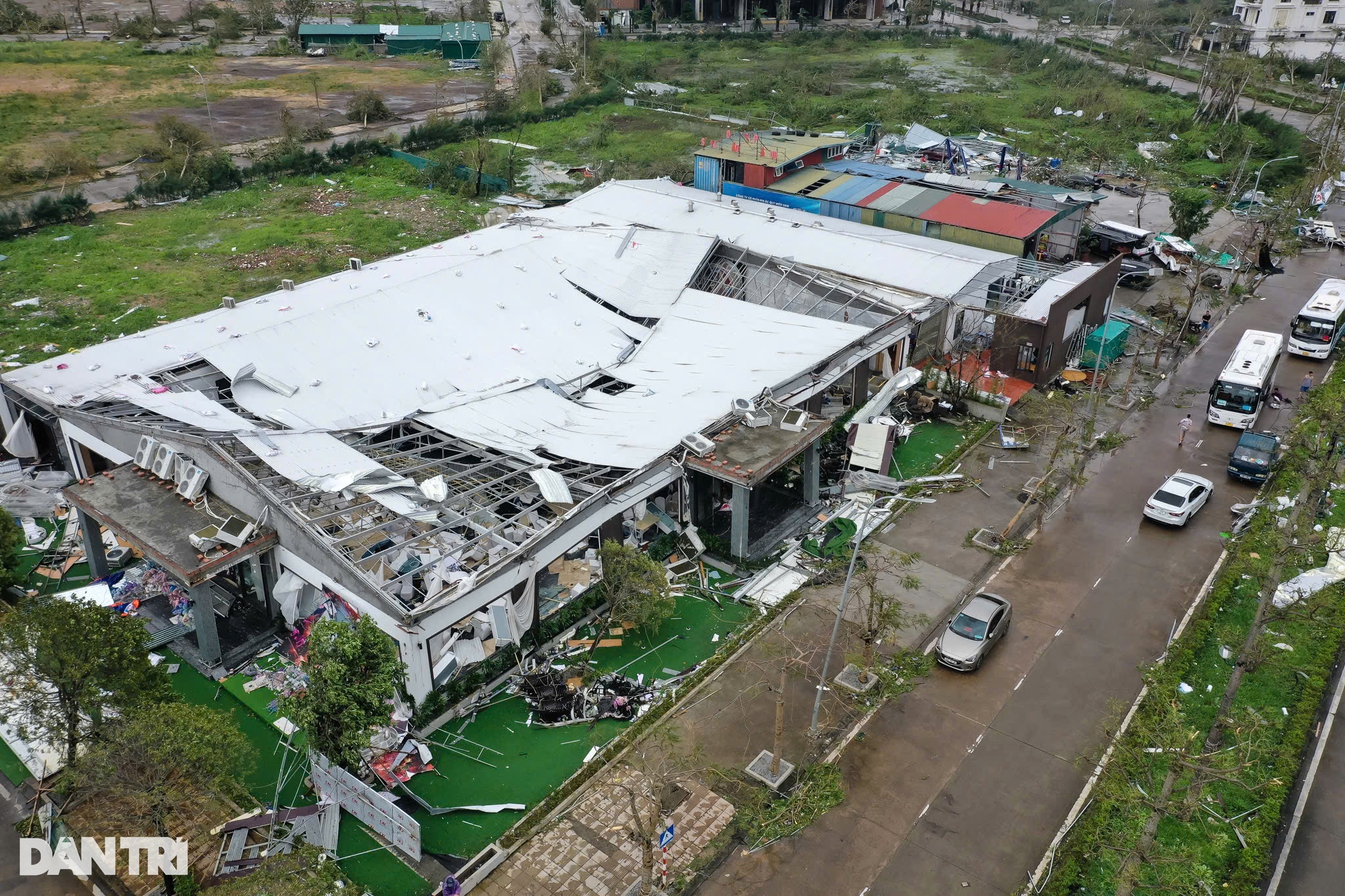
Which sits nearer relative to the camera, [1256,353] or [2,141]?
[1256,353]

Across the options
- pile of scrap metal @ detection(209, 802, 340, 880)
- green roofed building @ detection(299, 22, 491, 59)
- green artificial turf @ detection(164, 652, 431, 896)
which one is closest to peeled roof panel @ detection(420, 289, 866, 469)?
green artificial turf @ detection(164, 652, 431, 896)

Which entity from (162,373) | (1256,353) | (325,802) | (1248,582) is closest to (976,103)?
(1256,353)

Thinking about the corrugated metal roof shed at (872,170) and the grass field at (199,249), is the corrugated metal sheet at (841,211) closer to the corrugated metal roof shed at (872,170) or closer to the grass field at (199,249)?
the corrugated metal roof shed at (872,170)

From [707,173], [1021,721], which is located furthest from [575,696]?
[707,173]

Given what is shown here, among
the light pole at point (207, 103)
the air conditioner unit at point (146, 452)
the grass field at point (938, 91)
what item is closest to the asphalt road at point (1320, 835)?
the air conditioner unit at point (146, 452)

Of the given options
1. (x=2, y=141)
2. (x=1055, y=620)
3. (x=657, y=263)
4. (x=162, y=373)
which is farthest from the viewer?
(x=2, y=141)

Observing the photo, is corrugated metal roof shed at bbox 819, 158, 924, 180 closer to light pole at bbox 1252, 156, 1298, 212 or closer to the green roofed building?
light pole at bbox 1252, 156, 1298, 212

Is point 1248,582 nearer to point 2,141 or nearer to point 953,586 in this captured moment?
point 953,586
